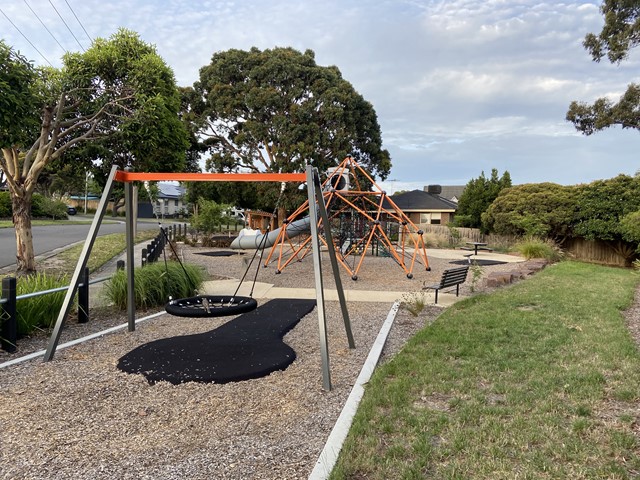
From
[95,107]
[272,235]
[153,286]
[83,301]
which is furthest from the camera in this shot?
[272,235]

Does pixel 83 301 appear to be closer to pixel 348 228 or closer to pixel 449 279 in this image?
pixel 449 279

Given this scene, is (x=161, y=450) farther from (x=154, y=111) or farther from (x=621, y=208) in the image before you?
(x=621, y=208)

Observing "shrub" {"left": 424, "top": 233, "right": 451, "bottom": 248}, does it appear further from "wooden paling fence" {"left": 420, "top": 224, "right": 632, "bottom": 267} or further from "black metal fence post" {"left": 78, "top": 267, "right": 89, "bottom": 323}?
"black metal fence post" {"left": 78, "top": 267, "right": 89, "bottom": 323}

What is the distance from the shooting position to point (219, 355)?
17.3 feet

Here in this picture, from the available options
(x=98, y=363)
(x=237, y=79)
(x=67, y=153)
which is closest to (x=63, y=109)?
(x=67, y=153)

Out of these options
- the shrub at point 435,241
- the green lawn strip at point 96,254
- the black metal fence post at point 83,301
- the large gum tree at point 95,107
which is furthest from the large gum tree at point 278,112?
the black metal fence post at point 83,301

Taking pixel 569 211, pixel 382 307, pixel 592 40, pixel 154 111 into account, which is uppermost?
pixel 592 40

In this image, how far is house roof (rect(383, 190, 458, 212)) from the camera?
36.2 metres

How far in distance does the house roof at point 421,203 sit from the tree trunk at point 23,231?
29.4 metres

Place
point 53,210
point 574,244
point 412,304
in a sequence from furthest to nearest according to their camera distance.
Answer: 1. point 53,210
2. point 574,244
3. point 412,304

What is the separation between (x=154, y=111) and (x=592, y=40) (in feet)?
66.0

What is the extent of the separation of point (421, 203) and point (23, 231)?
103 ft

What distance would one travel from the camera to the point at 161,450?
10.3 feet

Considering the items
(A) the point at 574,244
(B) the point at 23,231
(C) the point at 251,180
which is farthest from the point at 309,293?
(A) the point at 574,244
